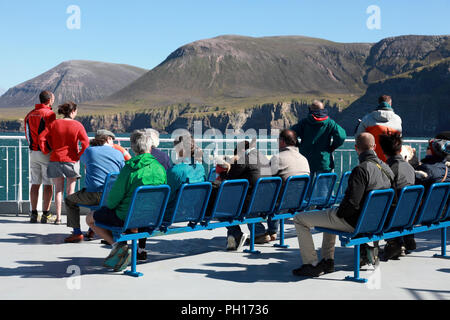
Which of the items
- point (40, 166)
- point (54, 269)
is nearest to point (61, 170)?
point (40, 166)

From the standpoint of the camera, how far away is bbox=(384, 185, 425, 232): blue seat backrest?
499 centimetres

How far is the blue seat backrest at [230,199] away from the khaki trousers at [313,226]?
70 centimetres

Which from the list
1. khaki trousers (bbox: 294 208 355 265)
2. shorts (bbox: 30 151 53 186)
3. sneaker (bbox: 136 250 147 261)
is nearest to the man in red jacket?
shorts (bbox: 30 151 53 186)

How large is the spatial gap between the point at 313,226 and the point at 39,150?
4441 millimetres

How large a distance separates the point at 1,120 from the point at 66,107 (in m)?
202

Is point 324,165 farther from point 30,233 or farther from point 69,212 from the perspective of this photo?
point 30,233

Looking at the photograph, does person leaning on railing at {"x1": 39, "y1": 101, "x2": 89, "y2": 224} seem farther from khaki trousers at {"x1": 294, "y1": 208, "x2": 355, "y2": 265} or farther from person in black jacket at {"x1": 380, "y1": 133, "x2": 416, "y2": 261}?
person in black jacket at {"x1": 380, "y1": 133, "x2": 416, "y2": 261}

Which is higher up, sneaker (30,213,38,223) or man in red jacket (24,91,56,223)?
man in red jacket (24,91,56,223)

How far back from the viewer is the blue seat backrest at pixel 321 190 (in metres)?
6.42

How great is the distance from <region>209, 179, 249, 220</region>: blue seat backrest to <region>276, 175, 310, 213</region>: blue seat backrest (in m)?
0.53

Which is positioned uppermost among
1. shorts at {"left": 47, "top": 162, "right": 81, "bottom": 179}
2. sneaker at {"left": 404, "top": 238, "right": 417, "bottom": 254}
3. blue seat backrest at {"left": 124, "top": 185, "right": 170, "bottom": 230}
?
blue seat backrest at {"left": 124, "top": 185, "right": 170, "bottom": 230}

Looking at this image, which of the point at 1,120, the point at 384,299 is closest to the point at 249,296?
the point at 384,299

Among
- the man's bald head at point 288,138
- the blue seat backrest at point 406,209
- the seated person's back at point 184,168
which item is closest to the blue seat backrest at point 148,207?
the seated person's back at point 184,168

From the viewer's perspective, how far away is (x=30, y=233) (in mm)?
7273
